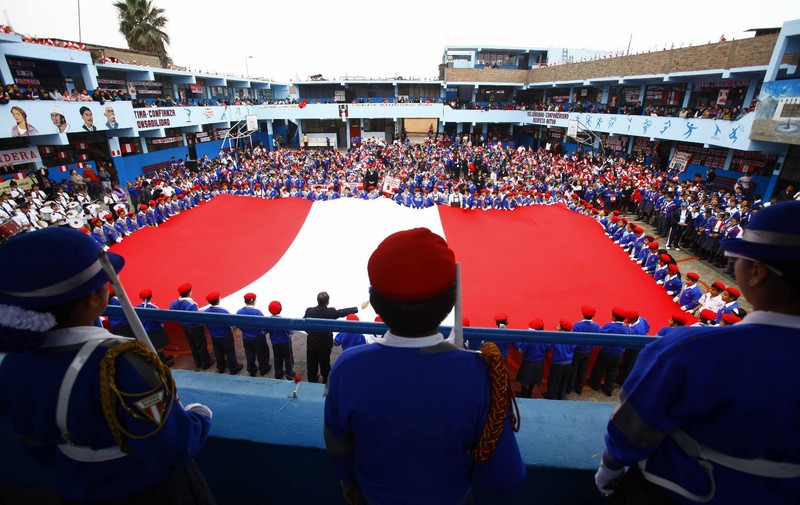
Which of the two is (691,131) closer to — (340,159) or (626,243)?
(626,243)

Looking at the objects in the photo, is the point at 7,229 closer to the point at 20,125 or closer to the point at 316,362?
the point at 316,362

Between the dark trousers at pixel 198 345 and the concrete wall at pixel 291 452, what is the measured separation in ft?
13.3

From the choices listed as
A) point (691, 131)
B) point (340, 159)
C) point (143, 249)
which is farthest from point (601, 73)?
point (143, 249)

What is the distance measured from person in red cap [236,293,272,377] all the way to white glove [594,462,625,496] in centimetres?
506

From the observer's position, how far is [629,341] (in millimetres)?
1706

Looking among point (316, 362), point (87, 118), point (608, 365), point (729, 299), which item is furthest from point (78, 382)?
point (87, 118)

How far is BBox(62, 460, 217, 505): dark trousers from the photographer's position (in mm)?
1213

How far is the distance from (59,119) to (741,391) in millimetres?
21816

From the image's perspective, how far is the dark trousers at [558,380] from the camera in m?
5.34

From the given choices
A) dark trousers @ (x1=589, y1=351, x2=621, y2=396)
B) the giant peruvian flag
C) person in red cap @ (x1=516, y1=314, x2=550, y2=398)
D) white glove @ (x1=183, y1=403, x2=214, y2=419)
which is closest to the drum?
white glove @ (x1=183, y1=403, x2=214, y2=419)

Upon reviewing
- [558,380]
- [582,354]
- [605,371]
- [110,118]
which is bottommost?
[605,371]

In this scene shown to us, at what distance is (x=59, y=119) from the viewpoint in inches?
616

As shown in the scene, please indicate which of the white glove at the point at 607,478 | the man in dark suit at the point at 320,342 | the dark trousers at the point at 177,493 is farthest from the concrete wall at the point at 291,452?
the man in dark suit at the point at 320,342

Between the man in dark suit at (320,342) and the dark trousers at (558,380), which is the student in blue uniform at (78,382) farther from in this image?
the dark trousers at (558,380)
